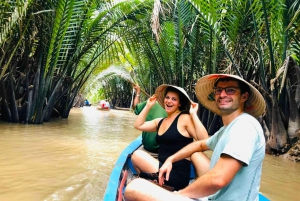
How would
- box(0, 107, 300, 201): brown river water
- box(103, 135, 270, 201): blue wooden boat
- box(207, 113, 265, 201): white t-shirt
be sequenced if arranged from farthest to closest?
box(0, 107, 300, 201): brown river water → box(103, 135, 270, 201): blue wooden boat → box(207, 113, 265, 201): white t-shirt

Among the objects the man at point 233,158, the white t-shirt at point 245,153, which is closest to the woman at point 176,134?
the man at point 233,158

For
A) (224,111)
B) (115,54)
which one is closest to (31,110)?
(115,54)

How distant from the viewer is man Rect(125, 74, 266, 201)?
1.28 m

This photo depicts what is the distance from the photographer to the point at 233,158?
128 centimetres

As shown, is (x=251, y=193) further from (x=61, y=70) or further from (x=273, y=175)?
(x=61, y=70)

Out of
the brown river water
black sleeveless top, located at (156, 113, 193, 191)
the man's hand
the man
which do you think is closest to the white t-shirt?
the man

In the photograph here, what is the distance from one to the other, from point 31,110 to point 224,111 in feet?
23.4

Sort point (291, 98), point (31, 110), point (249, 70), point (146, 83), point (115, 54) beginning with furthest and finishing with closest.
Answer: point (146, 83) → point (115, 54) → point (31, 110) → point (249, 70) → point (291, 98)

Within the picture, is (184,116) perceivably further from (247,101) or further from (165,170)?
(247,101)

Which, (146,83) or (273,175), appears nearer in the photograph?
(273,175)

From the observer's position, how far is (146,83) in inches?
621

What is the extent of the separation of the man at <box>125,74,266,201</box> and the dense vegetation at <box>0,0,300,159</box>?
342cm

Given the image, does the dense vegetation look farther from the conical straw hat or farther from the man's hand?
the man's hand

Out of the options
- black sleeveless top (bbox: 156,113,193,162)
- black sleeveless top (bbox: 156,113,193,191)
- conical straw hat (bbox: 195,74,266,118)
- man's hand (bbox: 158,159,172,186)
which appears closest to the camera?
conical straw hat (bbox: 195,74,266,118)
